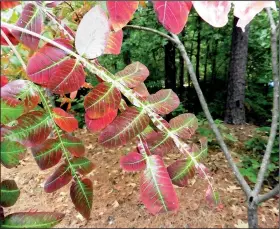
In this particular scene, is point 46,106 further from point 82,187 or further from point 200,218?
point 200,218

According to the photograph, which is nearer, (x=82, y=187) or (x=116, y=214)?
(x=82, y=187)

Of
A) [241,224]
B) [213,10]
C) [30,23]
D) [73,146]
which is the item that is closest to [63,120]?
[73,146]

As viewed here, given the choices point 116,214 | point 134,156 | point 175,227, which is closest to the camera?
point 134,156

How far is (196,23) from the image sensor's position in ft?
21.5

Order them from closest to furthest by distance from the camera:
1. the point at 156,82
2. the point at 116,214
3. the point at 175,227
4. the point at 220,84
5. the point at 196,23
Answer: the point at 175,227 → the point at 116,214 → the point at 196,23 → the point at 156,82 → the point at 220,84

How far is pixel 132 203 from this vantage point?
11.6 ft

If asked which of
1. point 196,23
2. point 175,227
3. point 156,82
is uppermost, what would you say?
point 196,23

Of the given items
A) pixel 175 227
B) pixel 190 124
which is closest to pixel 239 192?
pixel 175 227

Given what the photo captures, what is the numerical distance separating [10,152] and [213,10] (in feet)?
0.84

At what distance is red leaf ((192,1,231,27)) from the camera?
0.30 metres

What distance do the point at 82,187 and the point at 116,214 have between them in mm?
3189

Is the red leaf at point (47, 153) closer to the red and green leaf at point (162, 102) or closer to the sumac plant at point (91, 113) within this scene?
the sumac plant at point (91, 113)

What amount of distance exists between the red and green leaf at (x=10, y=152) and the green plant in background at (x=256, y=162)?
3439 millimetres

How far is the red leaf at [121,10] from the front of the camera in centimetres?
36
